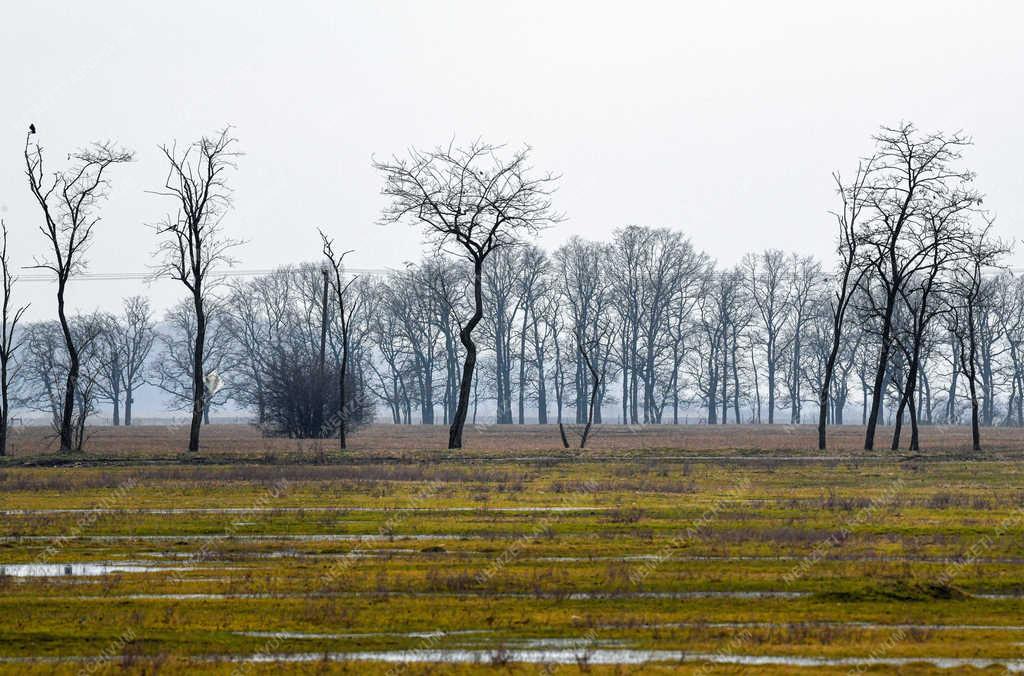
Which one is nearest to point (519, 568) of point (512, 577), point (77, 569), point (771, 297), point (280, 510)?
point (512, 577)

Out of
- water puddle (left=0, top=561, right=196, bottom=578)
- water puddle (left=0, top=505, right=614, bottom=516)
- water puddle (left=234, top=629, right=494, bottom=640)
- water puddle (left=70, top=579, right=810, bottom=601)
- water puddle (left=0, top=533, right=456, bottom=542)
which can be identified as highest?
water puddle (left=0, top=505, right=614, bottom=516)

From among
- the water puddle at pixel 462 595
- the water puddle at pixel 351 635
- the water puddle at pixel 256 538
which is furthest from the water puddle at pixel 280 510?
the water puddle at pixel 351 635

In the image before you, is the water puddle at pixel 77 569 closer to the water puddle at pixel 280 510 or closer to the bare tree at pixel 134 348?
the water puddle at pixel 280 510

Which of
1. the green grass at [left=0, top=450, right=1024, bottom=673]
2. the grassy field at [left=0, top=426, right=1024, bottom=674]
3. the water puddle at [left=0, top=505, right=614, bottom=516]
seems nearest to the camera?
the grassy field at [left=0, top=426, right=1024, bottom=674]

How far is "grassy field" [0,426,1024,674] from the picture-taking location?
12.6 metres

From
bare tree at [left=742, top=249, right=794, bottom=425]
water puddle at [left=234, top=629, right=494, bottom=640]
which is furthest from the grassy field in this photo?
bare tree at [left=742, top=249, right=794, bottom=425]

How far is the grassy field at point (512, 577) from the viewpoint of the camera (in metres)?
12.6

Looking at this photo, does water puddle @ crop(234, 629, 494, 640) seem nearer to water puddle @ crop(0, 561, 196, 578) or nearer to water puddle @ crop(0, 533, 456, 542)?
water puddle @ crop(0, 561, 196, 578)

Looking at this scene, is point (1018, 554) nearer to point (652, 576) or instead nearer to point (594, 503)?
point (652, 576)

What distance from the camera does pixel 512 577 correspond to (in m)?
17.3

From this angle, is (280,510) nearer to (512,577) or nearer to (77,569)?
(77,569)

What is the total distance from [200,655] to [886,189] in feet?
153

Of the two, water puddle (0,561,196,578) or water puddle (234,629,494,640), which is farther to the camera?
water puddle (0,561,196,578)

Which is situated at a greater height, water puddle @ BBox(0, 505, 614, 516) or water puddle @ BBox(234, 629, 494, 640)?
water puddle @ BBox(0, 505, 614, 516)
